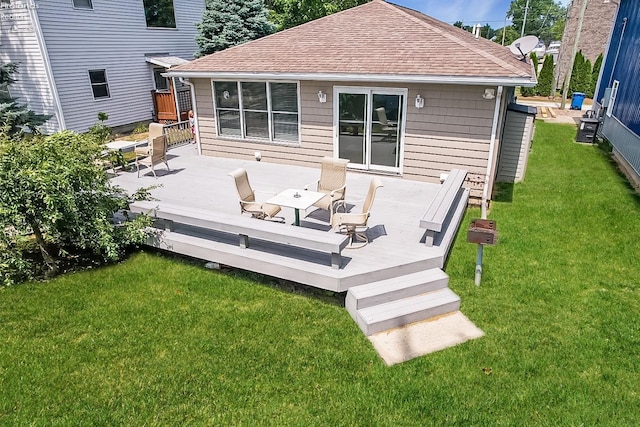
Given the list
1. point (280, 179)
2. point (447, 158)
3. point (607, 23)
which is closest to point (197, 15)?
point (280, 179)

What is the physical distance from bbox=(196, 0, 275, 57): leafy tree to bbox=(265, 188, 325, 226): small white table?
48.5ft

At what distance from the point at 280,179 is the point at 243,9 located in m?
13.2

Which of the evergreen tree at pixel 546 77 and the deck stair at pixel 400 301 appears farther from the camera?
the evergreen tree at pixel 546 77

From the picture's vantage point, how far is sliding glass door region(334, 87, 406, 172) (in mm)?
9203

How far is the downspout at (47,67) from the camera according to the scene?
13.7 meters

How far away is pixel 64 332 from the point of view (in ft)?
17.2

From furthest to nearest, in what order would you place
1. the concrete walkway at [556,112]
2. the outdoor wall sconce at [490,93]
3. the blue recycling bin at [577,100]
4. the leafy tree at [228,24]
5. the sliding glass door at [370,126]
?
the blue recycling bin at [577,100] → the concrete walkway at [556,112] → the leafy tree at [228,24] → the sliding glass door at [370,126] → the outdoor wall sconce at [490,93]

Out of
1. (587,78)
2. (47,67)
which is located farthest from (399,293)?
(587,78)

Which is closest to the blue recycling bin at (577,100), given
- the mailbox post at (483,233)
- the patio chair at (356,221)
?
the mailbox post at (483,233)

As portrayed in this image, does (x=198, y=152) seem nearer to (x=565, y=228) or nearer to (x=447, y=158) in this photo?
(x=447, y=158)

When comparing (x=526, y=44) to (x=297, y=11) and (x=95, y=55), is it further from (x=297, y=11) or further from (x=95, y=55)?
(x=297, y=11)

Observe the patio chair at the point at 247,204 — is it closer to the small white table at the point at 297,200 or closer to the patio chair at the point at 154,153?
the small white table at the point at 297,200

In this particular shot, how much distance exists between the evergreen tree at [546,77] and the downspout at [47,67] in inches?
1145

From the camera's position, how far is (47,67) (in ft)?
46.9
